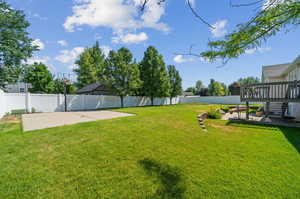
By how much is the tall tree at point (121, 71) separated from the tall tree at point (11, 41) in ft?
24.9

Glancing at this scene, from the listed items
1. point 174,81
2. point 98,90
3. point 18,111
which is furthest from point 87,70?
point 174,81

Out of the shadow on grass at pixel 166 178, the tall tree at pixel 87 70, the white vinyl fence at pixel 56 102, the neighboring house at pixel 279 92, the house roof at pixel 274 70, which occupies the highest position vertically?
the tall tree at pixel 87 70

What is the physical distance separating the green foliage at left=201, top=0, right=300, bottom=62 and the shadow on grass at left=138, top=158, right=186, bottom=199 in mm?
1974

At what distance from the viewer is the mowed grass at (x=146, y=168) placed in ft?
6.22

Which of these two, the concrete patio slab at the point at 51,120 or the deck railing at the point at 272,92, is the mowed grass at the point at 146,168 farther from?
the deck railing at the point at 272,92

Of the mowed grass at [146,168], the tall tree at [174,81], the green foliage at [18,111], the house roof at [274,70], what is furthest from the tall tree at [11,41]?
the house roof at [274,70]

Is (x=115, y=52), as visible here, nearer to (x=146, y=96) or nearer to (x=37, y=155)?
(x=146, y=96)

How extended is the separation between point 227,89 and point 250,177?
50868mm

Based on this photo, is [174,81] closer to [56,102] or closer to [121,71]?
[121,71]

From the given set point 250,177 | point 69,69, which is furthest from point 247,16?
point 69,69

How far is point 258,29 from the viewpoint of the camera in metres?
1.29

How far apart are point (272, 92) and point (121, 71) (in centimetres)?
1379

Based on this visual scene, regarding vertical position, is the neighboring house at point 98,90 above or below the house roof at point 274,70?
below

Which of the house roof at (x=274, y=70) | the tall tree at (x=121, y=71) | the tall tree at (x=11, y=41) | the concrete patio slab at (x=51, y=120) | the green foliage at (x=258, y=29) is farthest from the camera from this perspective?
the tall tree at (x=121, y=71)
